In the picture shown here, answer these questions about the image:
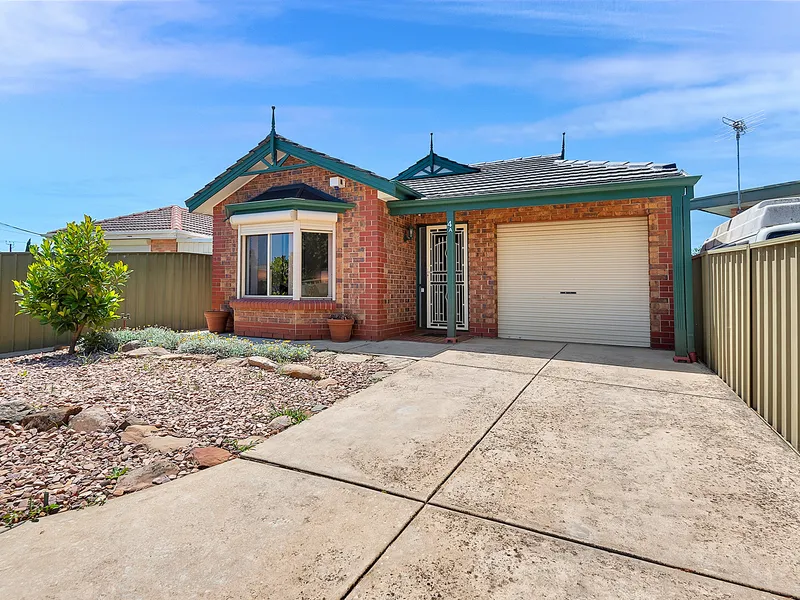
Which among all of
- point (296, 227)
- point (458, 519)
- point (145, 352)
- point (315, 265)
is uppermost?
point (296, 227)

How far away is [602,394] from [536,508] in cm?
270

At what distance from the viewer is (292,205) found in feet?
27.1

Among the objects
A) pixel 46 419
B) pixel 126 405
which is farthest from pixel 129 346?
pixel 46 419

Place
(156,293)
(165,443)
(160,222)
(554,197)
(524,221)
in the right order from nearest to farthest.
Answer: (165,443)
(554,197)
(524,221)
(156,293)
(160,222)

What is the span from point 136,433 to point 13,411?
1.24 metres

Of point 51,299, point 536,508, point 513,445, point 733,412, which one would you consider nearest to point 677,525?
point 536,508

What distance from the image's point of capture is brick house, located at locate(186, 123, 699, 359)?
777 centimetres

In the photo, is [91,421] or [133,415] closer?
[91,421]

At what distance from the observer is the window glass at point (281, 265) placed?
8.66m

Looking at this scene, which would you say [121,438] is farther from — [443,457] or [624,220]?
[624,220]

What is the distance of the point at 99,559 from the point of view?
6.02ft

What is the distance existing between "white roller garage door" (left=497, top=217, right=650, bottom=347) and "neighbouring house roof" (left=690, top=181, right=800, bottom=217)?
714cm

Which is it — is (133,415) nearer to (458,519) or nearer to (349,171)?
(458,519)

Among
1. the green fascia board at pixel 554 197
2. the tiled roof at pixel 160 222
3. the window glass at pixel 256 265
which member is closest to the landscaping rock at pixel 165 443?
the window glass at pixel 256 265
